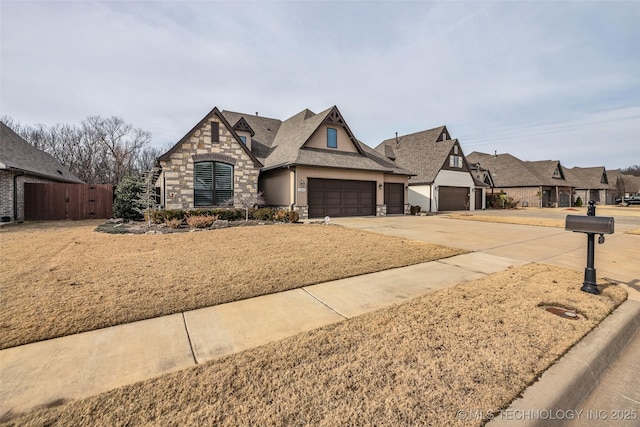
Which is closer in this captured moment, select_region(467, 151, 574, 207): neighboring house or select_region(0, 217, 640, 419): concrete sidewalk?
select_region(0, 217, 640, 419): concrete sidewalk

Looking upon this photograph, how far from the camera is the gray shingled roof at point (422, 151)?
2683 cm

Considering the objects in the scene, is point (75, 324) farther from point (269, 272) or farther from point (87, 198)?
point (87, 198)

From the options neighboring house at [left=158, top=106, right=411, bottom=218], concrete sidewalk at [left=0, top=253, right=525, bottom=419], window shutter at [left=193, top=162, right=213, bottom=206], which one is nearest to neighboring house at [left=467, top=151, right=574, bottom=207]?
neighboring house at [left=158, top=106, right=411, bottom=218]

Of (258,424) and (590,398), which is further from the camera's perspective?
(590,398)

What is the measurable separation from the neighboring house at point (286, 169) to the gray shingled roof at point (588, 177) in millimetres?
46440

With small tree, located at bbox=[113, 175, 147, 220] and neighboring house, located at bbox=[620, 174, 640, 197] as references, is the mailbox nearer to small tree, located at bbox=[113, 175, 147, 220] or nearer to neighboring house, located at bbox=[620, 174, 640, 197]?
small tree, located at bbox=[113, 175, 147, 220]

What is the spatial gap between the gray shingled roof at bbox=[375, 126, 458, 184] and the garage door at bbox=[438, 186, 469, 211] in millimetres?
2248

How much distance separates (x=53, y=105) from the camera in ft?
104

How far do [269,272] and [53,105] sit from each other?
4228cm

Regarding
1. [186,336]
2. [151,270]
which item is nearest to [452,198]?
[151,270]

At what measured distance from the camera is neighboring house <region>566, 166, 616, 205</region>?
47688 mm

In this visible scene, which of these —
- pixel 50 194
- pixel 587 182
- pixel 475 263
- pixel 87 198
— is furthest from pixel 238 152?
pixel 587 182

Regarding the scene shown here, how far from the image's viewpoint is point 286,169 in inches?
695

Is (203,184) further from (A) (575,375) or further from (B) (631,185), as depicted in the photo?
(B) (631,185)
